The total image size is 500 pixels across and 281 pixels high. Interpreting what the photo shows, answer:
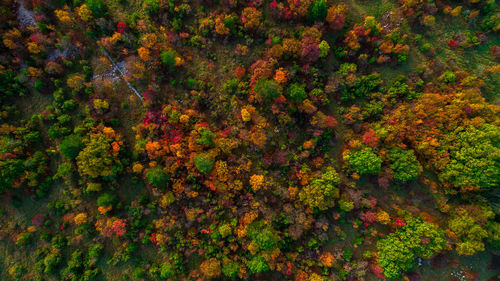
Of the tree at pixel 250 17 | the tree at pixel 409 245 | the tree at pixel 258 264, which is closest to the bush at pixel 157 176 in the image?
the tree at pixel 258 264

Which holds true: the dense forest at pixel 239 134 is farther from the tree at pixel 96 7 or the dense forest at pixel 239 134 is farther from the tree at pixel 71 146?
the tree at pixel 71 146

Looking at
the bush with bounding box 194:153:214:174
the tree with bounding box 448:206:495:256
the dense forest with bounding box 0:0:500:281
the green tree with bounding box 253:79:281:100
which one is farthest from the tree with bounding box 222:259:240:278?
the tree with bounding box 448:206:495:256

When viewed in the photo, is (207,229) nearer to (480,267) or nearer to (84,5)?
(84,5)

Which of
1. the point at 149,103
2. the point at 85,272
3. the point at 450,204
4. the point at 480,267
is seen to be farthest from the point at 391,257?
the point at 85,272

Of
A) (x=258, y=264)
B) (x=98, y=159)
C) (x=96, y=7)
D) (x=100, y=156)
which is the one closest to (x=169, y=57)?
(x=96, y=7)

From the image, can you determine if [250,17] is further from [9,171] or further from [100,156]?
[9,171]

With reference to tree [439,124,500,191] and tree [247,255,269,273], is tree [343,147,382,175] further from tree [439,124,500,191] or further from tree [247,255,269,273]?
tree [247,255,269,273]
